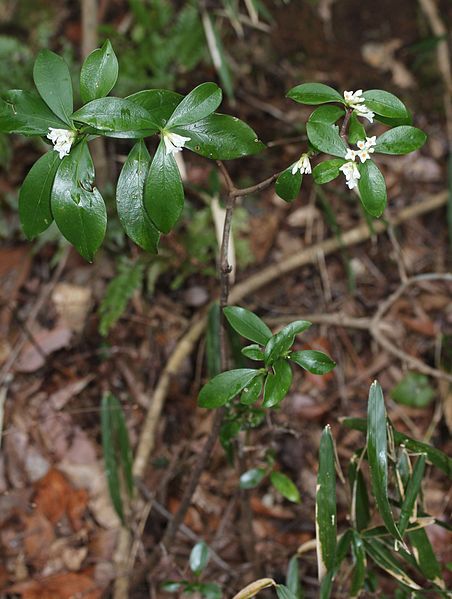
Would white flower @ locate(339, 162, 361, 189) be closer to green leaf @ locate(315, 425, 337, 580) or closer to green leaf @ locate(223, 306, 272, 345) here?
green leaf @ locate(223, 306, 272, 345)

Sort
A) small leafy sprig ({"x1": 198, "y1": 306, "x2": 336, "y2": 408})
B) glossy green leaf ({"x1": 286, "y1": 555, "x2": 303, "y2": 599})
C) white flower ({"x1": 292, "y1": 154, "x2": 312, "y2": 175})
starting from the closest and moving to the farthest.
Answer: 1. white flower ({"x1": 292, "y1": 154, "x2": 312, "y2": 175})
2. small leafy sprig ({"x1": 198, "y1": 306, "x2": 336, "y2": 408})
3. glossy green leaf ({"x1": 286, "y1": 555, "x2": 303, "y2": 599})

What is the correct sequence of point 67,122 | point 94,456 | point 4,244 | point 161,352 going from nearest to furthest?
point 67,122
point 94,456
point 161,352
point 4,244

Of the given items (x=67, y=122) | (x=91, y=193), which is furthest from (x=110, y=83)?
(x=91, y=193)

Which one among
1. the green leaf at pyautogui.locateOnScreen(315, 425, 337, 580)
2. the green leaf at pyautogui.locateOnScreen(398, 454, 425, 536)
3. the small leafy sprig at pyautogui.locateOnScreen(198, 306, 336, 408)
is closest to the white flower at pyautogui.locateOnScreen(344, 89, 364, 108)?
the small leafy sprig at pyautogui.locateOnScreen(198, 306, 336, 408)

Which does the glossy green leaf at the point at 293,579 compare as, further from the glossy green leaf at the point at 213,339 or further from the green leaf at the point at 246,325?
the green leaf at the point at 246,325

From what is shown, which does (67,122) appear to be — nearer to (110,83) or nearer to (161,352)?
(110,83)

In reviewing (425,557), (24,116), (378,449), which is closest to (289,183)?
(24,116)
